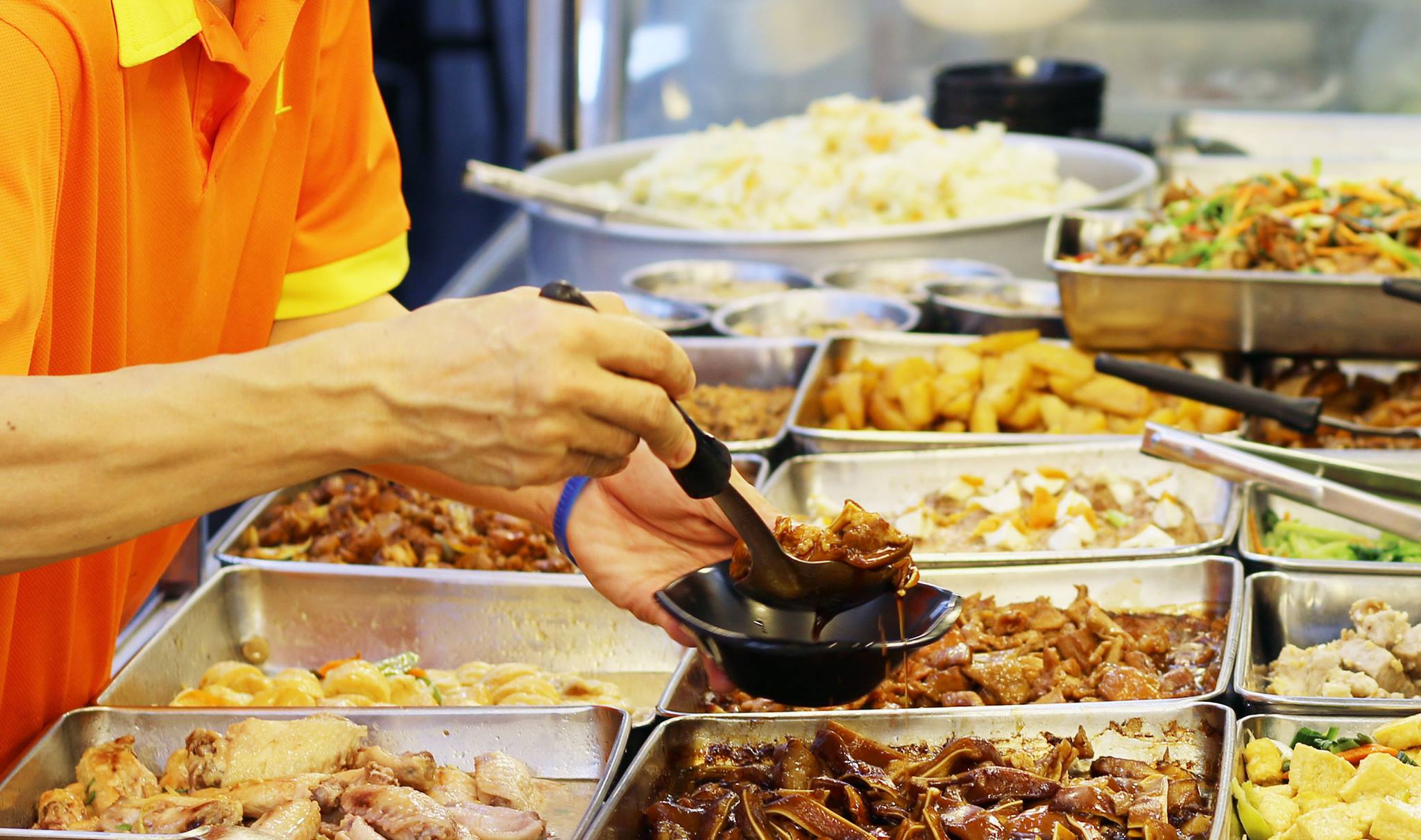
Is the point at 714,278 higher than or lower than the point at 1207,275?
lower

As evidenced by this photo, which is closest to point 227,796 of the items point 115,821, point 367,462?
point 115,821

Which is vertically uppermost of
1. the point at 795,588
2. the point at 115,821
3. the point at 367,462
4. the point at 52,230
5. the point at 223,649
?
the point at 52,230

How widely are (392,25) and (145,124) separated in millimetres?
4388

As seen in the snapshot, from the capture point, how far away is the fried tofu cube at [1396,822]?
5.41ft

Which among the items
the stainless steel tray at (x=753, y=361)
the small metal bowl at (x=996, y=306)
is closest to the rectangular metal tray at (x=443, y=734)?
the stainless steel tray at (x=753, y=361)

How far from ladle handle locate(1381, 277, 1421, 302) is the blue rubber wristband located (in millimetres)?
1906

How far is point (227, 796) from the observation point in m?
1.78

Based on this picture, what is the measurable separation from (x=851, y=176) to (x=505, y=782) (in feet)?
10.5

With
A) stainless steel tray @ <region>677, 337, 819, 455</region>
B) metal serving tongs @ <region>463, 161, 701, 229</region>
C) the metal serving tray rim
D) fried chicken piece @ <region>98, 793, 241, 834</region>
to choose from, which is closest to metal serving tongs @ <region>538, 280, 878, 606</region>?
fried chicken piece @ <region>98, 793, 241, 834</region>

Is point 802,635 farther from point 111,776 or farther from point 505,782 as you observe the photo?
point 111,776

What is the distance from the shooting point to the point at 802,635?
182 centimetres

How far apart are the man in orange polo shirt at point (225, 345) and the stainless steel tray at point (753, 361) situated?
1.54m

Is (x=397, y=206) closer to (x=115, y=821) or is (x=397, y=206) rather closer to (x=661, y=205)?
(x=115, y=821)

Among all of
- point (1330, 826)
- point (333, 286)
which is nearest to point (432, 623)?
point (333, 286)
